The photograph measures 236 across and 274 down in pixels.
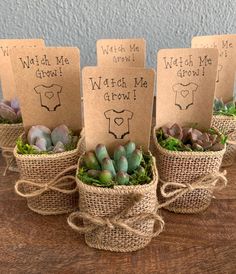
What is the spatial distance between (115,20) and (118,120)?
17.4 inches

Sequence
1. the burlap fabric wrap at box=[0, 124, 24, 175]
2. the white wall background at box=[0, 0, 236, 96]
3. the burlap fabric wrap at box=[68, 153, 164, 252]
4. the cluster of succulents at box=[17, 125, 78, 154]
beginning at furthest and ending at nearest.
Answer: the white wall background at box=[0, 0, 236, 96] → the burlap fabric wrap at box=[0, 124, 24, 175] → the cluster of succulents at box=[17, 125, 78, 154] → the burlap fabric wrap at box=[68, 153, 164, 252]

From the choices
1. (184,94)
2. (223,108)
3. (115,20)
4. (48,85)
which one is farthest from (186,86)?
(115,20)

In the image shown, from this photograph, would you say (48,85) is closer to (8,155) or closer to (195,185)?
(8,155)

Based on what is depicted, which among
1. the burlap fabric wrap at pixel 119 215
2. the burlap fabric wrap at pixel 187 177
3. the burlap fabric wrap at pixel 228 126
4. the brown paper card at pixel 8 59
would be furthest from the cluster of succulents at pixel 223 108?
the brown paper card at pixel 8 59

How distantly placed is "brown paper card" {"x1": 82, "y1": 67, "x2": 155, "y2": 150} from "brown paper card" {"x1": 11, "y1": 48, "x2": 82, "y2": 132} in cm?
9

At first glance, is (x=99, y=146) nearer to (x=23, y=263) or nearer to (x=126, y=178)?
(x=126, y=178)

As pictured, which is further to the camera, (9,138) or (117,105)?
(9,138)

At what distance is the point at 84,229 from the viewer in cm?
53

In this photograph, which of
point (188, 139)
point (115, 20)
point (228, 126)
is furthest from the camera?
point (115, 20)

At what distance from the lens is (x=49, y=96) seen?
2.12 ft

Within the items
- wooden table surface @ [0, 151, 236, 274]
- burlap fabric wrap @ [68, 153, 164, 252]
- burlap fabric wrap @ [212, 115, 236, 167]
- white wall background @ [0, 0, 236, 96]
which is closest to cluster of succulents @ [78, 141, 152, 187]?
burlap fabric wrap @ [68, 153, 164, 252]

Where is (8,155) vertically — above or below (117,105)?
below

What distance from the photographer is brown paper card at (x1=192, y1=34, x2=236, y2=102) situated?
2.41 ft

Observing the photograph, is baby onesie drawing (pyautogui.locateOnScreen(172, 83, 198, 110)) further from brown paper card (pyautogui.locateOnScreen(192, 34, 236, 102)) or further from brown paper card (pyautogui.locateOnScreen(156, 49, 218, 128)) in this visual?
brown paper card (pyautogui.locateOnScreen(192, 34, 236, 102))
